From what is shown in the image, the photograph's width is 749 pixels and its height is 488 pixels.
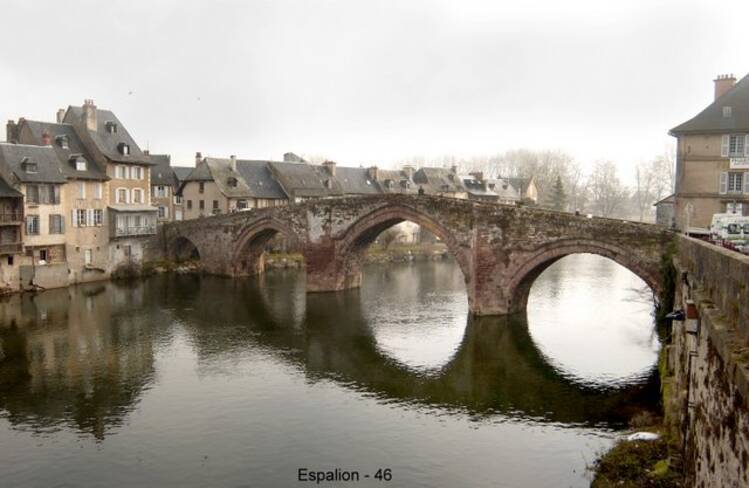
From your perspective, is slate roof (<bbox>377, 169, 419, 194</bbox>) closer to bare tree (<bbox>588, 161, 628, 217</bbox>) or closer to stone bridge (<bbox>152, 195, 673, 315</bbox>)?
stone bridge (<bbox>152, 195, 673, 315</bbox>)

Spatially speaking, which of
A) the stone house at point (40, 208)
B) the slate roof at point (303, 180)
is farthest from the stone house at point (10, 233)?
the slate roof at point (303, 180)

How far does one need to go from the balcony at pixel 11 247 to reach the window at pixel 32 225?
4.18 ft

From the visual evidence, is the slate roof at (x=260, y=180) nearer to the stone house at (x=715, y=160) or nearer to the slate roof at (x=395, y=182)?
the slate roof at (x=395, y=182)

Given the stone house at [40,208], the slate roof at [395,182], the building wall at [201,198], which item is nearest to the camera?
the stone house at [40,208]

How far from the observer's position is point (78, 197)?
146 ft

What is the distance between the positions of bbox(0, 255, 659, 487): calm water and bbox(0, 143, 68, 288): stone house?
9.71 feet

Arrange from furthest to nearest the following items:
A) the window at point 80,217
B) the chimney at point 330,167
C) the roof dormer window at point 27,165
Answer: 1. the chimney at point 330,167
2. the window at point 80,217
3. the roof dormer window at point 27,165

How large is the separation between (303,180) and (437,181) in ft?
63.4

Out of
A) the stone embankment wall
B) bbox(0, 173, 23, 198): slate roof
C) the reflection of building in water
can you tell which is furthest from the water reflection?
the stone embankment wall

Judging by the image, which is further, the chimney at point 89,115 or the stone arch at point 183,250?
the stone arch at point 183,250

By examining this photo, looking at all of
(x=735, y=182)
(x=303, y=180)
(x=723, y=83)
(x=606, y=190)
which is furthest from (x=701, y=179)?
(x=606, y=190)

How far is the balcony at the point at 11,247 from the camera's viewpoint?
3897cm

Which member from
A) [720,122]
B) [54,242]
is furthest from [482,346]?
[54,242]

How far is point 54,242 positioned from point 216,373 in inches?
930
